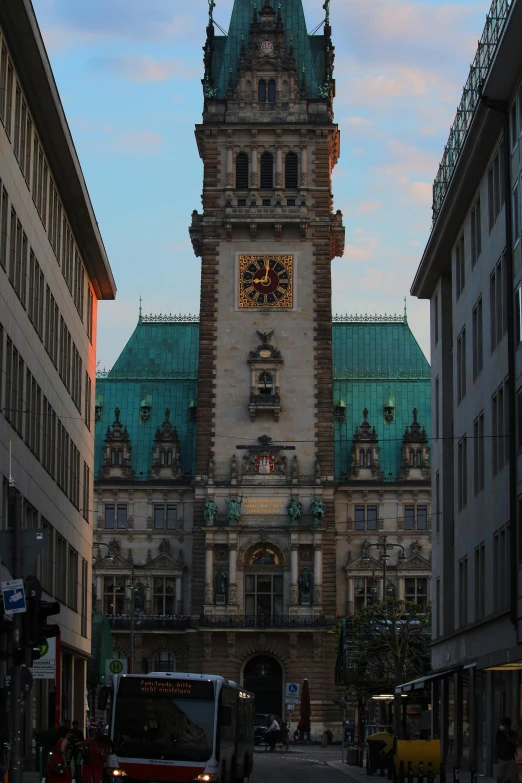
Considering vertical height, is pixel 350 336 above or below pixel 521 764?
above

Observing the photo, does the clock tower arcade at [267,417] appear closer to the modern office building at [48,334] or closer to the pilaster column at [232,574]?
the pilaster column at [232,574]

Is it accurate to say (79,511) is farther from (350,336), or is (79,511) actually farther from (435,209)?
(350,336)

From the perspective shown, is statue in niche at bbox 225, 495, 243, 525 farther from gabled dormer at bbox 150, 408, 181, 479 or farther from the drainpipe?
the drainpipe

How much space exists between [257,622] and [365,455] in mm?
16234

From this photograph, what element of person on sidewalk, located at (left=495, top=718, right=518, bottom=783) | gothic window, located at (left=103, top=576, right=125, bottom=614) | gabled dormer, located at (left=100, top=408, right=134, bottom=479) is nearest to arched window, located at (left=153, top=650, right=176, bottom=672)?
gothic window, located at (left=103, top=576, right=125, bottom=614)

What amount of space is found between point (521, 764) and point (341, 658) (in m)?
57.9

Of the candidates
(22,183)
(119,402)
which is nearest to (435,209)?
(22,183)

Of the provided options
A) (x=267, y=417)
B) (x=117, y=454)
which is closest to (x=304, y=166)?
(x=267, y=417)

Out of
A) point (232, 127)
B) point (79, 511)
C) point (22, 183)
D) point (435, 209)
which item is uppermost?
point (232, 127)

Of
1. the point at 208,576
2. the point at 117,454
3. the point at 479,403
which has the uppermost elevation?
the point at 117,454

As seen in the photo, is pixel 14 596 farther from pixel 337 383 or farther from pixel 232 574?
pixel 337 383

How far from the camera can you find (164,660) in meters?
113

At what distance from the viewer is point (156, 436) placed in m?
118

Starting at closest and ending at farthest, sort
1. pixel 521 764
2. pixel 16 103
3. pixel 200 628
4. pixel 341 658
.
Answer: pixel 521 764 → pixel 16 103 → pixel 341 658 → pixel 200 628
